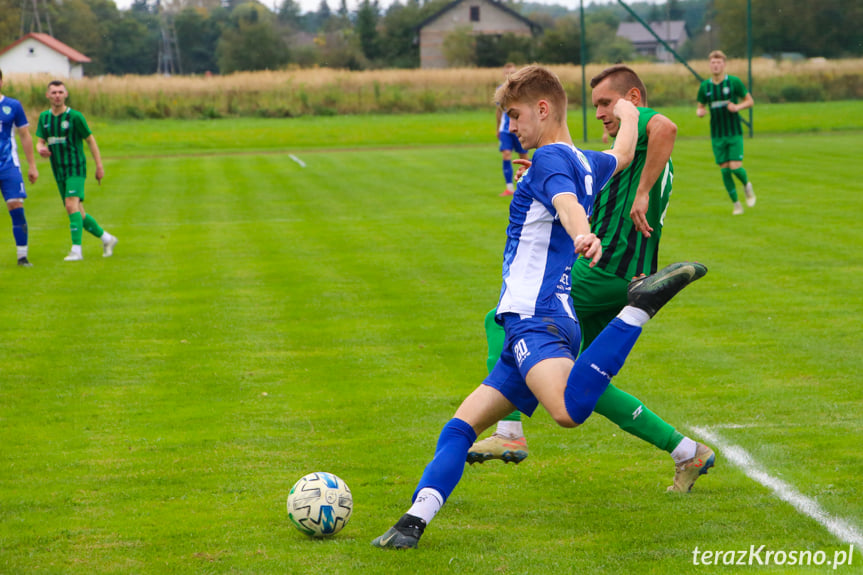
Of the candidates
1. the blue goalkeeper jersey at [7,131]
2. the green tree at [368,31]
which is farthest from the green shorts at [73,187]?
the green tree at [368,31]

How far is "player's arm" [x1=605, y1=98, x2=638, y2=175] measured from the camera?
4.61 meters

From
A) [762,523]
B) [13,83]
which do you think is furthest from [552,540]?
[13,83]

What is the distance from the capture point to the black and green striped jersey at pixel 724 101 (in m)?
15.6

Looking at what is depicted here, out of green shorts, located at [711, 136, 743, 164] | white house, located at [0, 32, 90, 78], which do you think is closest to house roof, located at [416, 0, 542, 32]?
white house, located at [0, 32, 90, 78]

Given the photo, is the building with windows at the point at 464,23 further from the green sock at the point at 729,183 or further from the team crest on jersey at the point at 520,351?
the team crest on jersey at the point at 520,351

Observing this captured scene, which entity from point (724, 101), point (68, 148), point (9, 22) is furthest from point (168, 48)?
point (68, 148)

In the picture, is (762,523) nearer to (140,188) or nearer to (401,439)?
(401,439)

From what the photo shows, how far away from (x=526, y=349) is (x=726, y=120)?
12.7 metres

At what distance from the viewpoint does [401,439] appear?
5875 mm

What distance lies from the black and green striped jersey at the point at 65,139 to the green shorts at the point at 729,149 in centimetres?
916

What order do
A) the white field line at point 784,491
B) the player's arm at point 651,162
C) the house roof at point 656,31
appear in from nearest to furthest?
the white field line at point 784,491 → the player's arm at point 651,162 → the house roof at point 656,31

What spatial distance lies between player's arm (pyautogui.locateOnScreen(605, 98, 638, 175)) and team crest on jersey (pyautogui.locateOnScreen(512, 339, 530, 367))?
951 millimetres

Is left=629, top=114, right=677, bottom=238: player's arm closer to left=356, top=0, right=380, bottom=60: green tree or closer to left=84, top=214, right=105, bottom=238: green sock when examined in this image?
left=84, top=214, right=105, bottom=238: green sock

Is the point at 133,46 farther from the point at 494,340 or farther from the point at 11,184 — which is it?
the point at 494,340
